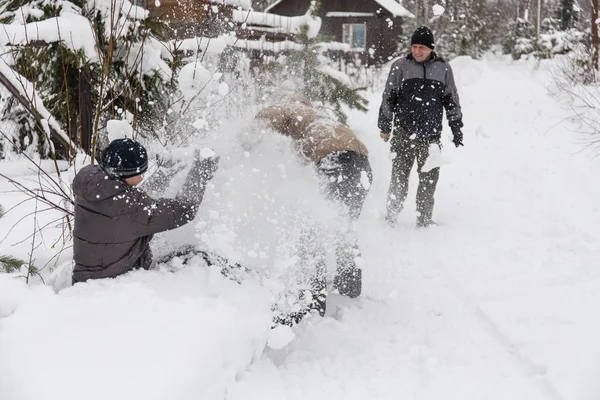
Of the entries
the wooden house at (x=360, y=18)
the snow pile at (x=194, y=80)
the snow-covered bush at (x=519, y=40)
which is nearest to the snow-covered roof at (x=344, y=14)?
the wooden house at (x=360, y=18)

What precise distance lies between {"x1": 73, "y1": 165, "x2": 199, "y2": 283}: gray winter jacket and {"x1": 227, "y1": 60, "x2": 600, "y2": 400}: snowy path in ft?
3.17

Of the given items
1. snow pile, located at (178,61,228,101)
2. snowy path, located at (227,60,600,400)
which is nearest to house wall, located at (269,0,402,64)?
snowy path, located at (227,60,600,400)

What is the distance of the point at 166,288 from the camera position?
2.78m

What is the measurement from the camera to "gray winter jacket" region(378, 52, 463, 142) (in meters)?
5.05

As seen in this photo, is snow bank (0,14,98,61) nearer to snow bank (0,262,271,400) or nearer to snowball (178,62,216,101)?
snowball (178,62,216,101)

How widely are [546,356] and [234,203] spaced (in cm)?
220

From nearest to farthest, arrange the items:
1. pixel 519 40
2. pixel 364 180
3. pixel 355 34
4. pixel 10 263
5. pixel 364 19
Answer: pixel 10 263, pixel 364 180, pixel 364 19, pixel 355 34, pixel 519 40

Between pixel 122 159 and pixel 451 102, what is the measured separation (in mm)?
3528

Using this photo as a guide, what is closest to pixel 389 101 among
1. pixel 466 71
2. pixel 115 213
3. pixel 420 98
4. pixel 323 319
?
pixel 420 98

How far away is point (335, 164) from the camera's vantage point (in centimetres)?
343

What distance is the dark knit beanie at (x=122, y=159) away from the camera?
9.20ft

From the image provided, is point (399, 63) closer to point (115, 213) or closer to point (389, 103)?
point (389, 103)

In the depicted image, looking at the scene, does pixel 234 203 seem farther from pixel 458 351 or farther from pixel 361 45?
pixel 361 45

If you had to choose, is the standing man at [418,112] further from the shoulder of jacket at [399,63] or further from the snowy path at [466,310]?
the snowy path at [466,310]
